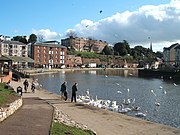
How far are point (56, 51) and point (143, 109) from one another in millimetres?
130929

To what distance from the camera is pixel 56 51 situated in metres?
160

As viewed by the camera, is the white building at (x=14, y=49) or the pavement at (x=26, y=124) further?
the white building at (x=14, y=49)

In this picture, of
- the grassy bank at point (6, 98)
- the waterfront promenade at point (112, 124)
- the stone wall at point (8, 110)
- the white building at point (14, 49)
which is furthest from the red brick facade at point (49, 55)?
the stone wall at point (8, 110)

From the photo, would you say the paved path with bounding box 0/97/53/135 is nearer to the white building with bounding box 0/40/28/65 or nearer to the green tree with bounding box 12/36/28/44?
the white building with bounding box 0/40/28/65

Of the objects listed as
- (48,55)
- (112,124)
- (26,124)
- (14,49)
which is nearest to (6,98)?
(26,124)

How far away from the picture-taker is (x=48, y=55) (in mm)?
157375

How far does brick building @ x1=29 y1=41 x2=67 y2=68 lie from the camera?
150863 mm

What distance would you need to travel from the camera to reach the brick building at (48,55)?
151 metres

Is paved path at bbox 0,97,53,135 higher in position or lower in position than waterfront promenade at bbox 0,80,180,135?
higher

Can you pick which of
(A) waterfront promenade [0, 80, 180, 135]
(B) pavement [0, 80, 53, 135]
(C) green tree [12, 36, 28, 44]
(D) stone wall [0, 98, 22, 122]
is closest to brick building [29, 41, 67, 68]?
(C) green tree [12, 36, 28, 44]

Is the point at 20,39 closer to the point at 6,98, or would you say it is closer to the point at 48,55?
the point at 48,55

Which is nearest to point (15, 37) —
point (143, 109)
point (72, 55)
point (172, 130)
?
point (72, 55)

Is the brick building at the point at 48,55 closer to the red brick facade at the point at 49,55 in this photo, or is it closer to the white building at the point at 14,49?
the red brick facade at the point at 49,55

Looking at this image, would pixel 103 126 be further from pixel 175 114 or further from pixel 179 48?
pixel 179 48
